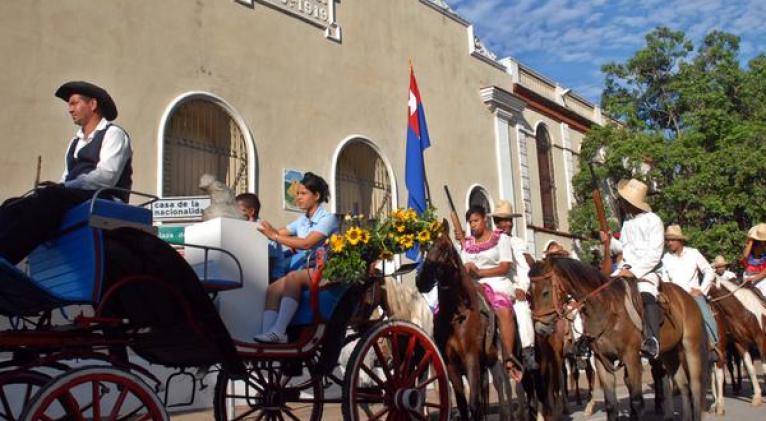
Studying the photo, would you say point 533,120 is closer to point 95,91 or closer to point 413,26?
point 413,26

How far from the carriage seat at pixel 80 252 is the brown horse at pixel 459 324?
2740 mm

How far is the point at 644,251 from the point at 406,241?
319cm

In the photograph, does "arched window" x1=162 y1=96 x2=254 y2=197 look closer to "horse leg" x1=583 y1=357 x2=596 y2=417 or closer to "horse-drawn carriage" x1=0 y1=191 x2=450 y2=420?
"horse leg" x1=583 y1=357 x2=596 y2=417

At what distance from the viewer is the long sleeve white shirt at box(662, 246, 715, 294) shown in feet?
30.0

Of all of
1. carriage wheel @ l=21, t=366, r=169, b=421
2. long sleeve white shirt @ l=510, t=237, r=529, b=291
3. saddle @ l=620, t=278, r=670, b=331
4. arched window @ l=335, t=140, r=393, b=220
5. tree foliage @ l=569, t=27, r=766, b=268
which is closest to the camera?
carriage wheel @ l=21, t=366, r=169, b=421

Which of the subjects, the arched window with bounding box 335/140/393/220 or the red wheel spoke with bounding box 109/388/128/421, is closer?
the red wheel spoke with bounding box 109/388/128/421

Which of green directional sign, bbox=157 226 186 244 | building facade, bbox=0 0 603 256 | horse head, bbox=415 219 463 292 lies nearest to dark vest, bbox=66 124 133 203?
green directional sign, bbox=157 226 186 244

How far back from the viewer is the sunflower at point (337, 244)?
4.81 meters

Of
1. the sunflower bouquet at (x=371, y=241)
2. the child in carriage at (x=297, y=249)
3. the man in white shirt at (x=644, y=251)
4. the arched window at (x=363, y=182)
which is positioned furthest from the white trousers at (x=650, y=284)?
A: the arched window at (x=363, y=182)

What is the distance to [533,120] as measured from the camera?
19797 millimetres

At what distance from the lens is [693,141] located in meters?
18.8

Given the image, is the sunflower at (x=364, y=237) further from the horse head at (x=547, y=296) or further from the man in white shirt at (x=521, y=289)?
the man in white shirt at (x=521, y=289)

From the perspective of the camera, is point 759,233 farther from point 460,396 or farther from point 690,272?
point 460,396

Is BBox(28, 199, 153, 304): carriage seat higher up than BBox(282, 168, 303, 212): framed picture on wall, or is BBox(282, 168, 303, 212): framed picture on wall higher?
BBox(282, 168, 303, 212): framed picture on wall
